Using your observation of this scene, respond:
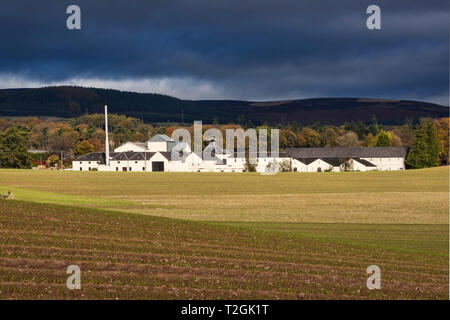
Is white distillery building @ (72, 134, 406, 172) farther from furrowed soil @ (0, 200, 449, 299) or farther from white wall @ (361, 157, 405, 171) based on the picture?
furrowed soil @ (0, 200, 449, 299)

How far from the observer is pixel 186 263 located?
2083 centimetres

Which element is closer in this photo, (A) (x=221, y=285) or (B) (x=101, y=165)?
(A) (x=221, y=285)

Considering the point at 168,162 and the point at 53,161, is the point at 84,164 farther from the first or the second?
the point at 53,161

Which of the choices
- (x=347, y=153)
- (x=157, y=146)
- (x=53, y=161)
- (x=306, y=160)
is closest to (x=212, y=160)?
(x=157, y=146)

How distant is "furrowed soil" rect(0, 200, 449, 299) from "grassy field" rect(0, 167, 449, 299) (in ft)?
0.13

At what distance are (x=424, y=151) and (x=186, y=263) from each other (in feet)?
409

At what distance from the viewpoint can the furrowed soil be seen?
1741cm

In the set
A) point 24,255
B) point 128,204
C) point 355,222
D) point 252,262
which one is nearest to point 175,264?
point 252,262

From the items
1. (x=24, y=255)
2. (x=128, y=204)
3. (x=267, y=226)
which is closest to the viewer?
(x=24, y=255)

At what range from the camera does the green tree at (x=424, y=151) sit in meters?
137

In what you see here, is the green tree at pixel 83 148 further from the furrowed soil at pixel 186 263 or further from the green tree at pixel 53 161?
the furrowed soil at pixel 186 263
